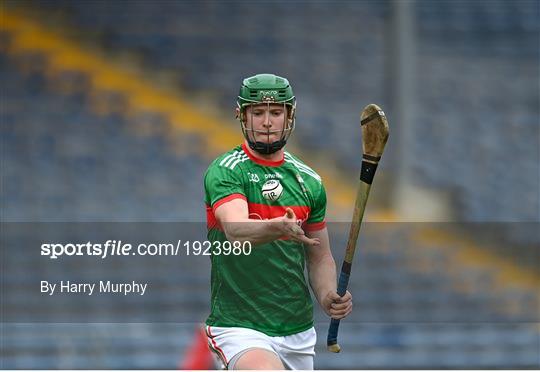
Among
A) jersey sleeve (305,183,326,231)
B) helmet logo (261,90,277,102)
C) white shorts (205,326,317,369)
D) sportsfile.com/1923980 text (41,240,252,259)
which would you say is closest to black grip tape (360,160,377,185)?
jersey sleeve (305,183,326,231)

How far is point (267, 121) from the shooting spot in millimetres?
3938

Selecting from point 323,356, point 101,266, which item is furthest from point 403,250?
point 101,266

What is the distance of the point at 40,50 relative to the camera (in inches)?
482

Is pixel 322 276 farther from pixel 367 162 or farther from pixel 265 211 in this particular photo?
pixel 367 162

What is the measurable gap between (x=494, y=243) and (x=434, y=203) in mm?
737

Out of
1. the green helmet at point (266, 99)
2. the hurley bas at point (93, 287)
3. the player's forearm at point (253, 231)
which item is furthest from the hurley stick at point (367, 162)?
the hurley bas at point (93, 287)

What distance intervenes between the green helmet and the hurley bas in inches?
239

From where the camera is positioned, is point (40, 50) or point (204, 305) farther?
point (40, 50)

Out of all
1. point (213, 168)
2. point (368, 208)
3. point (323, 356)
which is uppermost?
point (213, 168)

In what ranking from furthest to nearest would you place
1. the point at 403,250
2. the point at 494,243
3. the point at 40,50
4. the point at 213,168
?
the point at 40,50 → the point at 494,243 → the point at 403,250 → the point at 213,168

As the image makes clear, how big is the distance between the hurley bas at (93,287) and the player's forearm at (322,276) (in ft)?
19.2

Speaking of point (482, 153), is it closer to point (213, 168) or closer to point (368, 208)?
point (368, 208)

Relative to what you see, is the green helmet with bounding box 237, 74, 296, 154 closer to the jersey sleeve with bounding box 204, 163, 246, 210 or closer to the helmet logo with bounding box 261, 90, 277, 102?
the helmet logo with bounding box 261, 90, 277, 102

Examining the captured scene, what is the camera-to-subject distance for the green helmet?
3.96 m
